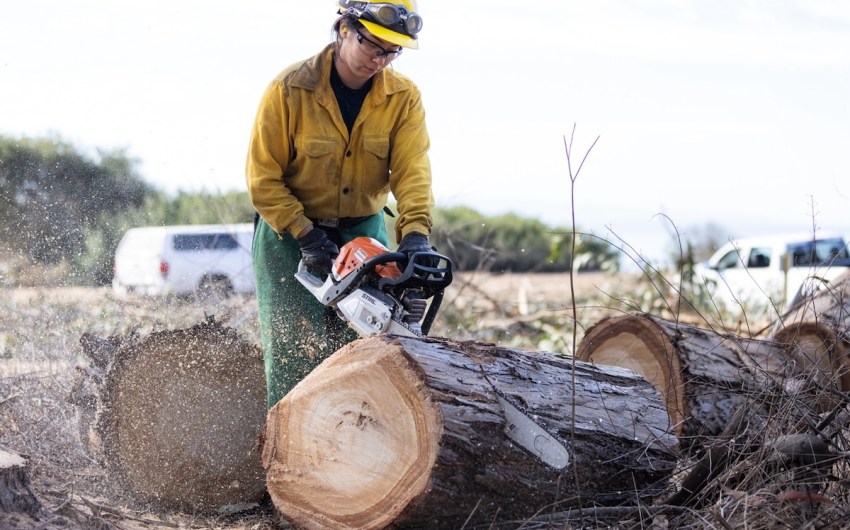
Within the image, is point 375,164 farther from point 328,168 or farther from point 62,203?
point 62,203

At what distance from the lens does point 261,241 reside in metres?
4.16

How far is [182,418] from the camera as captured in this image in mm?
4395

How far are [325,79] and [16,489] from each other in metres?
1.97

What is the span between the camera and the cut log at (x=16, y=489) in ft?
9.84

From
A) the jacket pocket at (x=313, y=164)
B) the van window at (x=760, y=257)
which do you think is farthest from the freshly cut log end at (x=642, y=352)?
the van window at (x=760, y=257)

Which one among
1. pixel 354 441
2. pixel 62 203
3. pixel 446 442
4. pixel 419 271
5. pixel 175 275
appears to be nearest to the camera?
pixel 446 442

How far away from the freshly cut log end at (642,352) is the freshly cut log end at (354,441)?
6.09 ft

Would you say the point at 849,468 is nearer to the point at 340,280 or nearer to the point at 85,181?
the point at 340,280

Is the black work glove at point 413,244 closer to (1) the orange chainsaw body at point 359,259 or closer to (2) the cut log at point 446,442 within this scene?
(1) the orange chainsaw body at point 359,259

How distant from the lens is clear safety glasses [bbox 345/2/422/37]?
12.0 feet

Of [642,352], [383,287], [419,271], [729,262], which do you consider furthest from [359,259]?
[729,262]

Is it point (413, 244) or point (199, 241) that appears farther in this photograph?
point (199, 241)

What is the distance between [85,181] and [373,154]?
3.21 m

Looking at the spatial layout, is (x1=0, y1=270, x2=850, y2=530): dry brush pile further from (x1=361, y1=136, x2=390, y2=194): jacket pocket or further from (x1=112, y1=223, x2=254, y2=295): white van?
(x1=361, y1=136, x2=390, y2=194): jacket pocket
